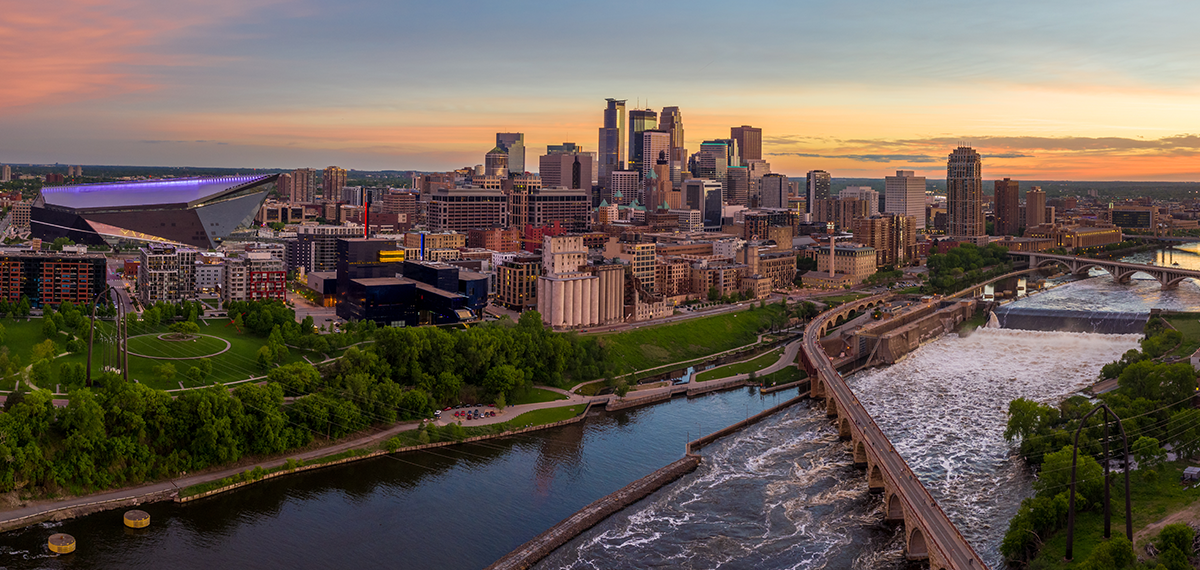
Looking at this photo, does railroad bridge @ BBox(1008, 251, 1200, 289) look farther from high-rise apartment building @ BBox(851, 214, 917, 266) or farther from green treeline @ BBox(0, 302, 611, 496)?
green treeline @ BBox(0, 302, 611, 496)

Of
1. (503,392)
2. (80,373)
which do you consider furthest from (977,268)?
(80,373)

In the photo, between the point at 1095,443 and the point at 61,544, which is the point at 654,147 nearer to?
the point at 1095,443

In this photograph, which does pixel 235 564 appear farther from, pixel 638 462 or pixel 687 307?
pixel 687 307

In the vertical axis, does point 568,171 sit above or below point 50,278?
above

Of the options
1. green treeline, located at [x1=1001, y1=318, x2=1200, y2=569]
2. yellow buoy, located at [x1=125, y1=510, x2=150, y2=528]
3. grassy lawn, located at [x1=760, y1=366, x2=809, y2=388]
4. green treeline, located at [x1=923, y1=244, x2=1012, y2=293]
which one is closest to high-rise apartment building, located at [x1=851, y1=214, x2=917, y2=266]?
green treeline, located at [x1=923, y1=244, x2=1012, y2=293]

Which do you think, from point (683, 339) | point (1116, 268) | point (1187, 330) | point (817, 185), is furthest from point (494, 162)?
point (1187, 330)

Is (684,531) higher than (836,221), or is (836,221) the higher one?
(836,221)

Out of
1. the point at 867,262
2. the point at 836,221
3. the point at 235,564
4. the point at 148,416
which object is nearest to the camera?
the point at 235,564
